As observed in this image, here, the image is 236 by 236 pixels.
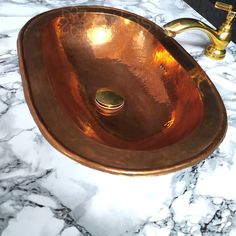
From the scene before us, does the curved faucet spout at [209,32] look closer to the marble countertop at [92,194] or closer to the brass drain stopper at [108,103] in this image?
the brass drain stopper at [108,103]

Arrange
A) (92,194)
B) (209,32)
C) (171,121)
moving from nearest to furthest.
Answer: (92,194), (171,121), (209,32)

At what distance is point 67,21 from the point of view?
2.92ft

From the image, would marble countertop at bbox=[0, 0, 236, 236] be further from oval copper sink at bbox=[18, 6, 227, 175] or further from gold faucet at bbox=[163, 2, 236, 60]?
gold faucet at bbox=[163, 2, 236, 60]

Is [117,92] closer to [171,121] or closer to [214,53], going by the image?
[171,121]

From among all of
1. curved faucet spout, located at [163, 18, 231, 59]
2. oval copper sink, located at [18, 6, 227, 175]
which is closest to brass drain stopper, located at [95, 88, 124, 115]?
oval copper sink, located at [18, 6, 227, 175]

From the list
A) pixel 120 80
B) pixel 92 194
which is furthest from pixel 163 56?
pixel 92 194

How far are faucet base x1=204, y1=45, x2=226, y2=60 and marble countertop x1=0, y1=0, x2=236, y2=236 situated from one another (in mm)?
338

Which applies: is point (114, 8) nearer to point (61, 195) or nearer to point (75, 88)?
point (75, 88)

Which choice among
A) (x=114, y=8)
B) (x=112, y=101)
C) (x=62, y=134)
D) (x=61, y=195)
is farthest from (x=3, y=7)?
(x=61, y=195)

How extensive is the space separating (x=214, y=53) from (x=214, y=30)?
0.24ft

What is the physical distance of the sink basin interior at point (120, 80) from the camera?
71 cm

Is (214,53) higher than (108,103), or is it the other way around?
(214,53)

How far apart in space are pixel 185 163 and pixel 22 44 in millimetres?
474

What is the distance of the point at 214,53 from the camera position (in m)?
0.90
